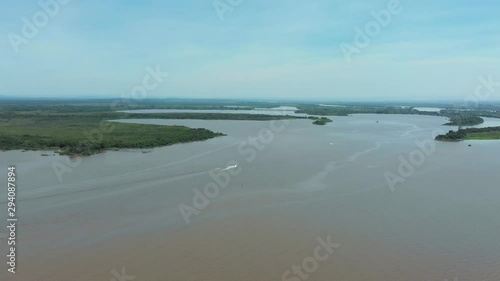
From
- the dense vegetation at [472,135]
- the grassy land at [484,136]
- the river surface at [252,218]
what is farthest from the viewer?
the grassy land at [484,136]

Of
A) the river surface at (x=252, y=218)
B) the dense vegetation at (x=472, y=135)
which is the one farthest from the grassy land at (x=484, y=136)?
the river surface at (x=252, y=218)

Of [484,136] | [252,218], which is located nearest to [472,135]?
[484,136]

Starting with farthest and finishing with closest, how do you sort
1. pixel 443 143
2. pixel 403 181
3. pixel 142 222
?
pixel 443 143 → pixel 403 181 → pixel 142 222

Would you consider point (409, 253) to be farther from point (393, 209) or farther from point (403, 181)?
point (403, 181)

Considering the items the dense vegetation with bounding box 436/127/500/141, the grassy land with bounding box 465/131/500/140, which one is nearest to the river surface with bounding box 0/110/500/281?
the dense vegetation with bounding box 436/127/500/141

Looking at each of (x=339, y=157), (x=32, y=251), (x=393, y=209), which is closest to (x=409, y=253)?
(x=393, y=209)

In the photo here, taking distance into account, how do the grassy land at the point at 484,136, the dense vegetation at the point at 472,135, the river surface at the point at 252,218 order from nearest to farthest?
1. the river surface at the point at 252,218
2. the dense vegetation at the point at 472,135
3. the grassy land at the point at 484,136

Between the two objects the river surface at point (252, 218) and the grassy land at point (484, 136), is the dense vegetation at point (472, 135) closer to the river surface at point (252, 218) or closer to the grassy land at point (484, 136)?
the grassy land at point (484, 136)
